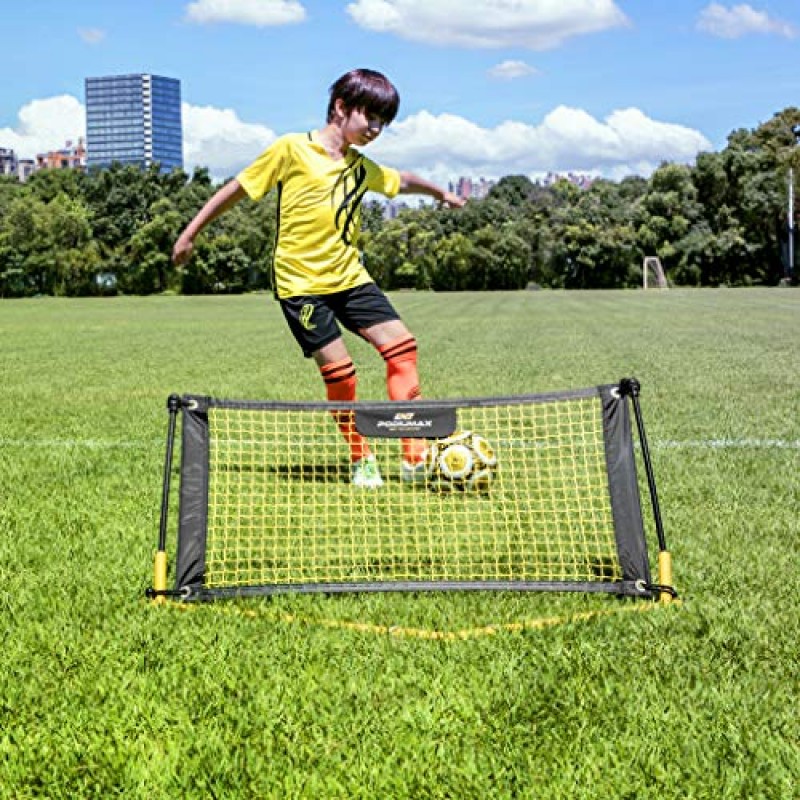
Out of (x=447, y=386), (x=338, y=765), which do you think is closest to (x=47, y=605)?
(x=338, y=765)

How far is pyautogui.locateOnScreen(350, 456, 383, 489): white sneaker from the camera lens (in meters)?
5.80

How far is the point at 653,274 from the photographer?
6244 cm

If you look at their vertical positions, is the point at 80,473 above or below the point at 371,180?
below

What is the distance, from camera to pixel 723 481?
239 inches

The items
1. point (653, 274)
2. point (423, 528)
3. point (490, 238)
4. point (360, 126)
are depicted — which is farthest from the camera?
point (490, 238)

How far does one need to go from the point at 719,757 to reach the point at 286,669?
127 centimetres

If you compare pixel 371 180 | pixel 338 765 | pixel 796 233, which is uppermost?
pixel 796 233

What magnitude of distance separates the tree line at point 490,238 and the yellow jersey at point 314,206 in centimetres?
5733

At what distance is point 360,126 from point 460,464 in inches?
72.7

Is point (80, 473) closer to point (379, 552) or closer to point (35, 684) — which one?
point (379, 552)

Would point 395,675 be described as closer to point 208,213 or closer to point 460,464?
point 460,464

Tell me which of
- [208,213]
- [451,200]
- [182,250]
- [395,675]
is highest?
[451,200]

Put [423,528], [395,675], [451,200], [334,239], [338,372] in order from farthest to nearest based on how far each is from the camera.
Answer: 1. [451,200]
2. [338,372]
3. [334,239]
4. [423,528]
5. [395,675]

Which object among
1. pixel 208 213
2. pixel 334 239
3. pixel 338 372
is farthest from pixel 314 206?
pixel 338 372
